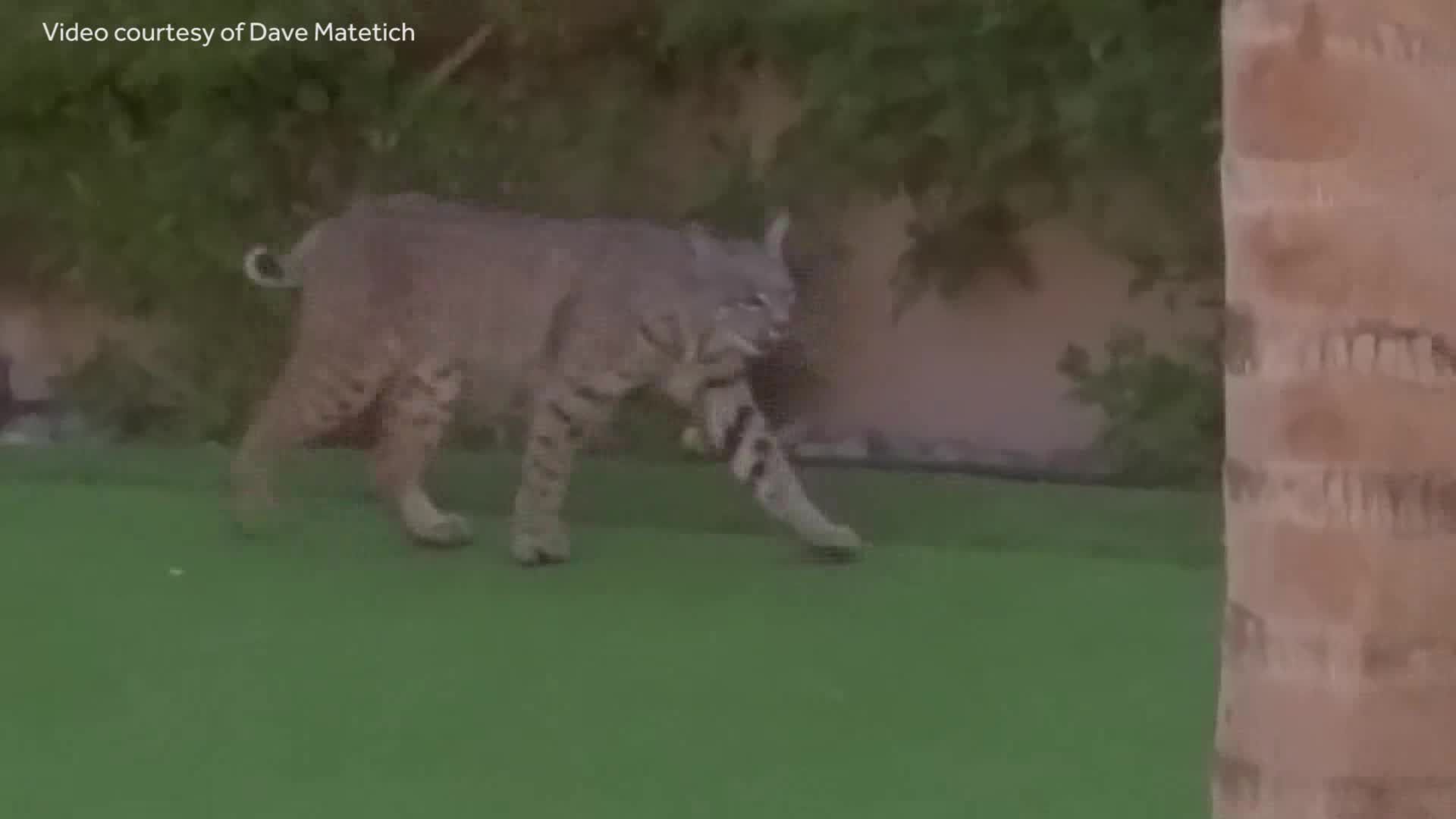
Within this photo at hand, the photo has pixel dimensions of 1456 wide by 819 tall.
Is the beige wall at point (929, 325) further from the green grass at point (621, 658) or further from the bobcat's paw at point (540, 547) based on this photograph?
the bobcat's paw at point (540, 547)

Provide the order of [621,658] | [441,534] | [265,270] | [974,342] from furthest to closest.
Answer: [265,270]
[974,342]
[441,534]
[621,658]

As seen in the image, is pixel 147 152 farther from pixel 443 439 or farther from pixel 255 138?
pixel 443 439

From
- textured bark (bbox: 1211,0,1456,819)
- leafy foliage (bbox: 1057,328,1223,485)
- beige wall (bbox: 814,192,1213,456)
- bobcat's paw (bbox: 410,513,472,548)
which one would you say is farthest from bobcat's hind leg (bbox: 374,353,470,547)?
textured bark (bbox: 1211,0,1456,819)

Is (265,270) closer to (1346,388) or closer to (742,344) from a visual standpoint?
(742,344)

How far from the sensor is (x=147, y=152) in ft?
9.98

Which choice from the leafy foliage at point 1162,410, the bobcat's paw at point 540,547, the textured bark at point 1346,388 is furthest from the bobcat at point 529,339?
the textured bark at point 1346,388

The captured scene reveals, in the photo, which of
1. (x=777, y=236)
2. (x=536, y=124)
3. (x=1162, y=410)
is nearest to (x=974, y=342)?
(x=1162, y=410)

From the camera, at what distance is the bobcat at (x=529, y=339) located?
7.75ft

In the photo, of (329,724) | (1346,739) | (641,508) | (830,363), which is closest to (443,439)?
(641,508)

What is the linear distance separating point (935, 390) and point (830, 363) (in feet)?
0.52

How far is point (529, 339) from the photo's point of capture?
2.43 m

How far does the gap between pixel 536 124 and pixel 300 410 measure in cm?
66

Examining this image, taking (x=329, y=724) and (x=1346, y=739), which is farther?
(x=329, y=724)

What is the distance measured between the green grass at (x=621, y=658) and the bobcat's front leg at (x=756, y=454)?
2.2 inches
